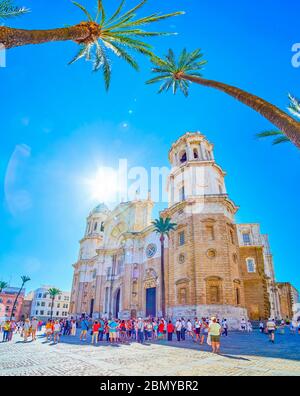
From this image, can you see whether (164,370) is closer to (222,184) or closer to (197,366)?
(197,366)

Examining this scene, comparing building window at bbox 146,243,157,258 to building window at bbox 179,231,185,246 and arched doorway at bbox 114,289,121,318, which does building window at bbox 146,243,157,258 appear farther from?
arched doorway at bbox 114,289,121,318

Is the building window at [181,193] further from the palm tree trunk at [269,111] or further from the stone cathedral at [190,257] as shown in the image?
the palm tree trunk at [269,111]

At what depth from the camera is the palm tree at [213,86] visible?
7.64m

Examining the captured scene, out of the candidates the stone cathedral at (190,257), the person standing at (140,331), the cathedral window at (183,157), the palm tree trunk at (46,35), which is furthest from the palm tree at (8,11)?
the cathedral window at (183,157)

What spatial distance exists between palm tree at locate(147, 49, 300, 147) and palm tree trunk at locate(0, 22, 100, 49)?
150 inches

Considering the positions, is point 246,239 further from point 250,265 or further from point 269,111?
point 269,111

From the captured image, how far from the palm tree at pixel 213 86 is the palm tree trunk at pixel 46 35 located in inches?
150

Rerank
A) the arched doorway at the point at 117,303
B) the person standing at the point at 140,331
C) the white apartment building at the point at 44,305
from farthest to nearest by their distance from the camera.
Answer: the white apartment building at the point at 44,305 → the arched doorway at the point at 117,303 → the person standing at the point at 140,331

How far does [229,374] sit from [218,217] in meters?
21.8

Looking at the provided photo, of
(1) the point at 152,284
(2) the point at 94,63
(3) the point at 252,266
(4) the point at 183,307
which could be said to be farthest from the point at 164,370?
(3) the point at 252,266

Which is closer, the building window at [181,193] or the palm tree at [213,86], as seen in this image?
the palm tree at [213,86]

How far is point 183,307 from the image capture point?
993 inches

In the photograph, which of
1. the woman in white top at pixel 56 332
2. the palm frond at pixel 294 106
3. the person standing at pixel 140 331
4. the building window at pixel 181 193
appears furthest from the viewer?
the building window at pixel 181 193

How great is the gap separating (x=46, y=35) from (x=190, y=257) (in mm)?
22973
